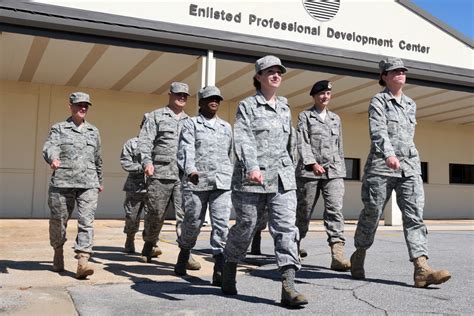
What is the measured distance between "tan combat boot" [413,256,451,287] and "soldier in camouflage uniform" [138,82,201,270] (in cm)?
221

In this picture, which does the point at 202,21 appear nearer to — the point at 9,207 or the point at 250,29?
the point at 250,29

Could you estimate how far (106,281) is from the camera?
14.0 feet

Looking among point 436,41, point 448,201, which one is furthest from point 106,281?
point 448,201

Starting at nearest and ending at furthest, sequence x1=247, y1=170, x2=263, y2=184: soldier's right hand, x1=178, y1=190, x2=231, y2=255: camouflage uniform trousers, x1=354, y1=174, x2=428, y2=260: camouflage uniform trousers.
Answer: x1=247, y1=170, x2=263, y2=184: soldier's right hand, x1=354, y1=174, x2=428, y2=260: camouflage uniform trousers, x1=178, y1=190, x2=231, y2=255: camouflage uniform trousers

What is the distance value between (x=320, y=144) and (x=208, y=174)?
4.92ft

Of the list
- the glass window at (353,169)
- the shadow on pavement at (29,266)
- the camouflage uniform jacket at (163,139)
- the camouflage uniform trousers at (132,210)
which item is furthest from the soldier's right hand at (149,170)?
the glass window at (353,169)

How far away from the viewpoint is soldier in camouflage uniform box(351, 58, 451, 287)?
4.04 m

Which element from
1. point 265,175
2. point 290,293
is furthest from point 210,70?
point 290,293

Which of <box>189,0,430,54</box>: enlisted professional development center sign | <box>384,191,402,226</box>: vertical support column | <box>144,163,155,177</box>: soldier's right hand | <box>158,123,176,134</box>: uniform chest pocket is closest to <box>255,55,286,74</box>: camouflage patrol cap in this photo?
<box>144,163,155,177</box>: soldier's right hand

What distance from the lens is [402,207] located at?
4.15 m

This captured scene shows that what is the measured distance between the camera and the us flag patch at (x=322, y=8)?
10992 mm

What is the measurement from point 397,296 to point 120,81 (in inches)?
417

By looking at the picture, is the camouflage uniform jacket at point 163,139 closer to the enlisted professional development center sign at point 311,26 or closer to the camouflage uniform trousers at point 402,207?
the camouflage uniform trousers at point 402,207

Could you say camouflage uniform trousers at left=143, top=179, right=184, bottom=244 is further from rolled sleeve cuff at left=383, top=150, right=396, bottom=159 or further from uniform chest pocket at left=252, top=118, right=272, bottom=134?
rolled sleeve cuff at left=383, top=150, right=396, bottom=159
